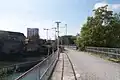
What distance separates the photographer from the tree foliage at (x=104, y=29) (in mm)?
61250

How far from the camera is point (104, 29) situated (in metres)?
61.8

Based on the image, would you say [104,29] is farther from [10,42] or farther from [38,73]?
[38,73]

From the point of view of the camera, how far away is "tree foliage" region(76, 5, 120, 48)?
201 feet

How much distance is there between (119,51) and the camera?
99.5 feet

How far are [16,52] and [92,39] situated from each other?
2770cm

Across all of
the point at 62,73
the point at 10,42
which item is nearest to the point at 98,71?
the point at 62,73

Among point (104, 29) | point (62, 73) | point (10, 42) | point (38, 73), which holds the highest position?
point (104, 29)

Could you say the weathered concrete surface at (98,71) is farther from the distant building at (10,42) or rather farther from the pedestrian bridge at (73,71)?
the distant building at (10,42)

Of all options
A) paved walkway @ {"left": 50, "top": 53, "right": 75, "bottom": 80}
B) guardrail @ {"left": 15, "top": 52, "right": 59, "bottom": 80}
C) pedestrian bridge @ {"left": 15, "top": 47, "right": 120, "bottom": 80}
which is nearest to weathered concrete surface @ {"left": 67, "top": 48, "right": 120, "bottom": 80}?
pedestrian bridge @ {"left": 15, "top": 47, "right": 120, "bottom": 80}

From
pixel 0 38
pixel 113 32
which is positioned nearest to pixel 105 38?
pixel 113 32

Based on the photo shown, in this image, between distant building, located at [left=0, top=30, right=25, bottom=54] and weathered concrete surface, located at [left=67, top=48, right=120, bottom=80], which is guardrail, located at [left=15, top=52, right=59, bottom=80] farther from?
distant building, located at [left=0, top=30, right=25, bottom=54]

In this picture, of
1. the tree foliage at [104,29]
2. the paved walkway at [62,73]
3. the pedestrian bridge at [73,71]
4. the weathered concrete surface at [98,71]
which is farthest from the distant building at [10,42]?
the paved walkway at [62,73]

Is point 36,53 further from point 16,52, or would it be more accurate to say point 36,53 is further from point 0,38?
point 0,38

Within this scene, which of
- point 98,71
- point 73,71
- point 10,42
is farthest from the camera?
point 10,42
